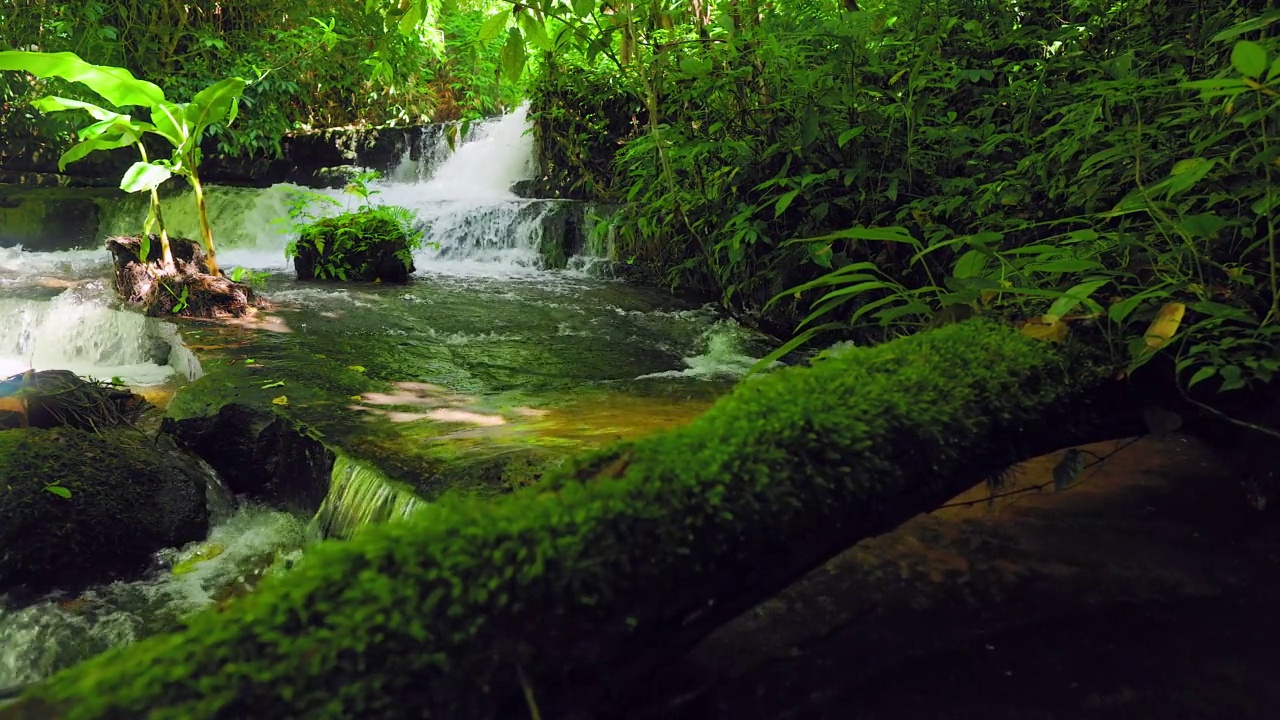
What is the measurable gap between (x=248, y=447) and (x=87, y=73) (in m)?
3.05

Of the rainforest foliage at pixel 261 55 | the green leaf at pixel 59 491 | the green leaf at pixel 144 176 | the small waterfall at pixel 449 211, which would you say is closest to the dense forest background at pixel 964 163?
the small waterfall at pixel 449 211

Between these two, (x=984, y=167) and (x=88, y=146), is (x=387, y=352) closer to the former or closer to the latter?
(x=88, y=146)

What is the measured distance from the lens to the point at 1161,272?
2148mm

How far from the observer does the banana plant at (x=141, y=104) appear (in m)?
4.69

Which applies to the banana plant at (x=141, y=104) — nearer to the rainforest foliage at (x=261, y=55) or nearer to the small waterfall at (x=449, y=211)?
the small waterfall at (x=449, y=211)

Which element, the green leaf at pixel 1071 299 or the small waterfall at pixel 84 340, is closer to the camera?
the green leaf at pixel 1071 299

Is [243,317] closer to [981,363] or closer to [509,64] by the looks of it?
[509,64]

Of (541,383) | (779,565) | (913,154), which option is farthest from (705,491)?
(913,154)

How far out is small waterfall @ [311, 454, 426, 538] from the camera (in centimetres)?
259

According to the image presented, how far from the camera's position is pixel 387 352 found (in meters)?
4.87

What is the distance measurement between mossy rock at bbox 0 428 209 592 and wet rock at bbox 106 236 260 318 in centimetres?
261

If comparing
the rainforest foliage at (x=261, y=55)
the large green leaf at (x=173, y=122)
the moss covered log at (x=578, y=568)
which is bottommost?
the moss covered log at (x=578, y=568)

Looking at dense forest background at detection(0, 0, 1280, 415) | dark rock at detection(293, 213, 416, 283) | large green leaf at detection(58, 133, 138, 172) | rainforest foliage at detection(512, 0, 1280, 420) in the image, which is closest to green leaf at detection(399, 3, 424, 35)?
dense forest background at detection(0, 0, 1280, 415)

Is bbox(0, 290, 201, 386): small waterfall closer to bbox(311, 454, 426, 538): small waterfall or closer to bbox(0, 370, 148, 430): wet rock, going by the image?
bbox(0, 370, 148, 430): wet rock
